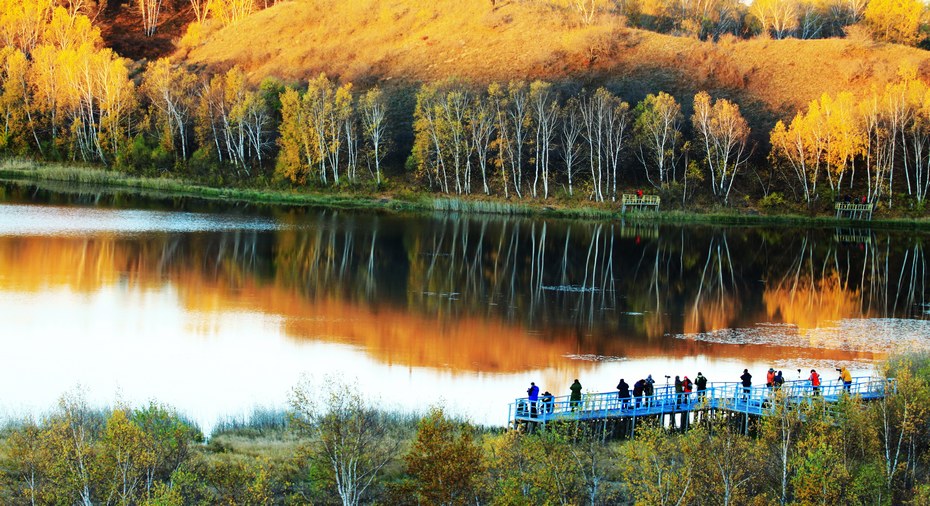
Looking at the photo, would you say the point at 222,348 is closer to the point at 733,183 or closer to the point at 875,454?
the point at 875,454

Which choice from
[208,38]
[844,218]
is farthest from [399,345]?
[208,38]

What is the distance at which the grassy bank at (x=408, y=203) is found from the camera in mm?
89312

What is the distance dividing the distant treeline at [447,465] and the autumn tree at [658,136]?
6958cm

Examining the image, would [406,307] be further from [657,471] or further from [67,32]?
[67,32]

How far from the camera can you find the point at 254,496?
18719 mm

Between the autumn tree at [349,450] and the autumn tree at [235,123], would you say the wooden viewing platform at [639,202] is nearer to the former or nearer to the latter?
the autumn tree at [235,123]

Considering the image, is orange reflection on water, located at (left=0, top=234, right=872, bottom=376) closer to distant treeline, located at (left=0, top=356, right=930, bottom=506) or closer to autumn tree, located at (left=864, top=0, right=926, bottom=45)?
distant treeline, located at (left=0, top=356, right=930, bottom=506)

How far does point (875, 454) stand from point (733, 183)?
77485mm

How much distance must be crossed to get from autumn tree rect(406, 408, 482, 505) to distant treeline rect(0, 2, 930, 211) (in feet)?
237

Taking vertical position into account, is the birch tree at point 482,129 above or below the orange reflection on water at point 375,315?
above

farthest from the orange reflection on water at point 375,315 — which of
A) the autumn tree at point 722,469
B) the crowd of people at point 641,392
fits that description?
the autumn tree at point 722,469

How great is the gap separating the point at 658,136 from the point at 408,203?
23.9m

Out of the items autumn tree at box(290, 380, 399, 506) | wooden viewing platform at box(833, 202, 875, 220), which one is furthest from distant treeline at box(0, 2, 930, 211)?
autumn tree at box(290, 380, 399, 506)

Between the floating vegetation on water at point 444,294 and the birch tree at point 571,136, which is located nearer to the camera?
the floating vegetation on water at point 444,294
